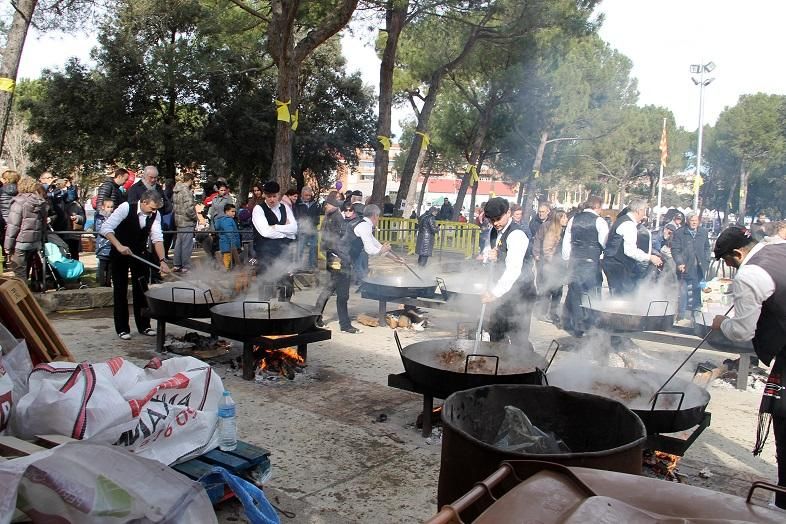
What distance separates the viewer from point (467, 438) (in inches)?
101

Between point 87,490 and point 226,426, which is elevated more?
point 87,490

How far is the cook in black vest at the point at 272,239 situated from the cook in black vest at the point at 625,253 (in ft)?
15.0

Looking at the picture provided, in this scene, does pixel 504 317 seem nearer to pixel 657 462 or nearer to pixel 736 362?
pixel 657 462

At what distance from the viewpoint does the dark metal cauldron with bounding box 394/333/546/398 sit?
4.27 metres

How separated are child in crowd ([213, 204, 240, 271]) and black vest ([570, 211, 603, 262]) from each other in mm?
6478

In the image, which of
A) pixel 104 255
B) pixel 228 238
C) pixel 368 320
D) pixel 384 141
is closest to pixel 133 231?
pixel 104 255

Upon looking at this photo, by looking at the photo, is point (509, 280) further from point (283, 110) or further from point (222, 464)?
point (283, 110)

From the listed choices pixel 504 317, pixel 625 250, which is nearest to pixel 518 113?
pixel 625 250

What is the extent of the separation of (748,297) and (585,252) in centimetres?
520

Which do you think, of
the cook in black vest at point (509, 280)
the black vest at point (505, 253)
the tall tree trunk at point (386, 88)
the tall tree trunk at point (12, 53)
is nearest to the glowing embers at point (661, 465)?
the cook in black vest at point (509, 280)

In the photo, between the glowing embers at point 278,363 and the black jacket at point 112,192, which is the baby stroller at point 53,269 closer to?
the black jacket at point 112,192

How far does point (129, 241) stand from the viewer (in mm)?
7102

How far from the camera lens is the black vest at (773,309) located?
3.31 m

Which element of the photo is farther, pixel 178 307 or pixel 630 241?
pixel 630 241
